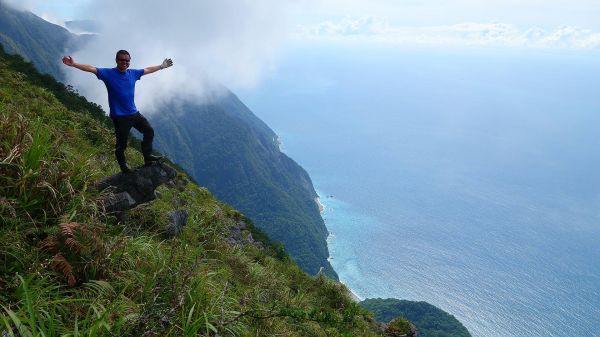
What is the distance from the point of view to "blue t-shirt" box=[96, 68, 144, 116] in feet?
25.1

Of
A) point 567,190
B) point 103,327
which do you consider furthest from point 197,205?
point 567,190

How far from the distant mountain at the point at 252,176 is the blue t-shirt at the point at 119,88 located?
110 metres

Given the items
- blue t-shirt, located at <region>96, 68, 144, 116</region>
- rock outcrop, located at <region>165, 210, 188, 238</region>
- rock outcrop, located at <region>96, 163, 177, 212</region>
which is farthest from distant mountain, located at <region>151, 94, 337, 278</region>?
blue t-shirt, located at <region>96, 68, 144, 116</region>

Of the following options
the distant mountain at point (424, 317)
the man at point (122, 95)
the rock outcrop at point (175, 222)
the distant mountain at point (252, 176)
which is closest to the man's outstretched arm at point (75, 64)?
the man at point (122, 95)

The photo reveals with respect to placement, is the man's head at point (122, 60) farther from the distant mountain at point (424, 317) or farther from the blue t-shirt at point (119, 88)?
the distant mountain at point (424, 317)

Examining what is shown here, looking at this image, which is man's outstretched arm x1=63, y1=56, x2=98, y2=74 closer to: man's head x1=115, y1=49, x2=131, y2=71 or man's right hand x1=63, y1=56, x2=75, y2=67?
man's right hand x1=63, y1=56, x2=75, y2=67

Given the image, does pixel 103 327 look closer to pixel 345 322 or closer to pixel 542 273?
pixel 345 322

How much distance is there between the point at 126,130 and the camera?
8180 millimetres

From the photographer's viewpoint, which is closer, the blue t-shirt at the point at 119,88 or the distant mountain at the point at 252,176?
the blue t-shirt at the point at 119,88

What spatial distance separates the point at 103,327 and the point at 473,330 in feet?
343

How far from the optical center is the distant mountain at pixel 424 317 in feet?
196

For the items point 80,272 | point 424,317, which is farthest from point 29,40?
point 80,272

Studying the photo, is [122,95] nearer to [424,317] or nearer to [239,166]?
[424,317]

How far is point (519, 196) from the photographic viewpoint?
A: 186m
